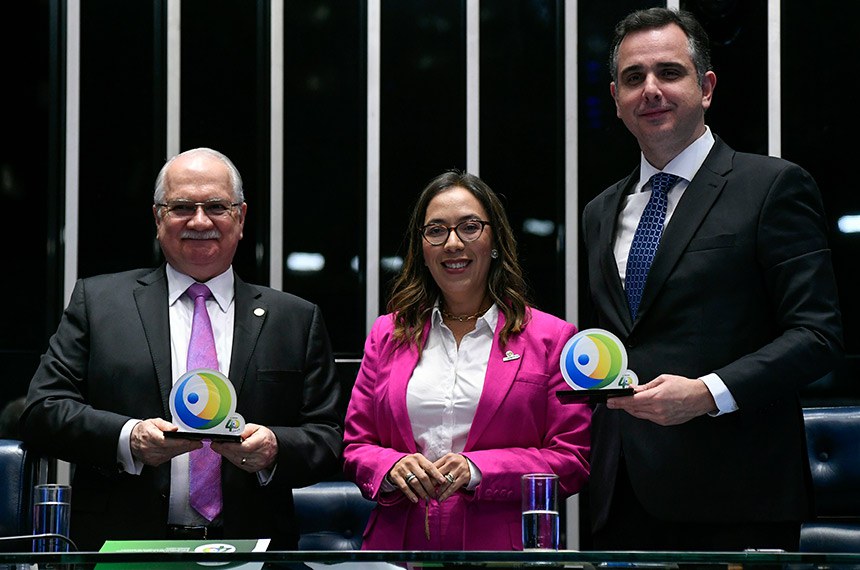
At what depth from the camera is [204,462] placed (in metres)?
2.84

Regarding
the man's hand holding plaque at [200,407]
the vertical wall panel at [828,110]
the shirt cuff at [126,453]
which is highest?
the vertical wall panel at [828,110]

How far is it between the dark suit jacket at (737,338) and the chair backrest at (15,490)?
140cm

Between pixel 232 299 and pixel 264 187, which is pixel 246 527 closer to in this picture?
pixel 232 299

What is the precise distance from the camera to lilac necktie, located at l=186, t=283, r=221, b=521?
2.81 metres

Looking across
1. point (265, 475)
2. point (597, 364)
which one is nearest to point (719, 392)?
point (597, 364)

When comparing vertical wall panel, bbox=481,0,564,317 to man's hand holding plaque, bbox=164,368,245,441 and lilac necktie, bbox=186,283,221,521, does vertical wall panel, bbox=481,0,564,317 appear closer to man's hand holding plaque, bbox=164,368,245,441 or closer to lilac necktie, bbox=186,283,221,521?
lilac necktie, bbox=186,283,221,521

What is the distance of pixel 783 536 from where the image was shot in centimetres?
242

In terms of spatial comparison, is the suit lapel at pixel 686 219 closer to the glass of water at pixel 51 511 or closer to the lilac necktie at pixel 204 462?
the lilac necktie at pixel 204 462

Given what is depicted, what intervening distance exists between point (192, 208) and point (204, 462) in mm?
675

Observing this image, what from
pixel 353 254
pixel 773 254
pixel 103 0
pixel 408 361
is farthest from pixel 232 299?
pixel 103 0

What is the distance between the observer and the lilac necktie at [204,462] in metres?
2.81

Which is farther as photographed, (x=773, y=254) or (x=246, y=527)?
(x=246, y=527)

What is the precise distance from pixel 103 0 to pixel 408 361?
2180 millimetres

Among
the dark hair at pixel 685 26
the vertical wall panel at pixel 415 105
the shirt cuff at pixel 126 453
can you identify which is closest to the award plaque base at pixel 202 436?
the shirt cuff at pixel 126 453
